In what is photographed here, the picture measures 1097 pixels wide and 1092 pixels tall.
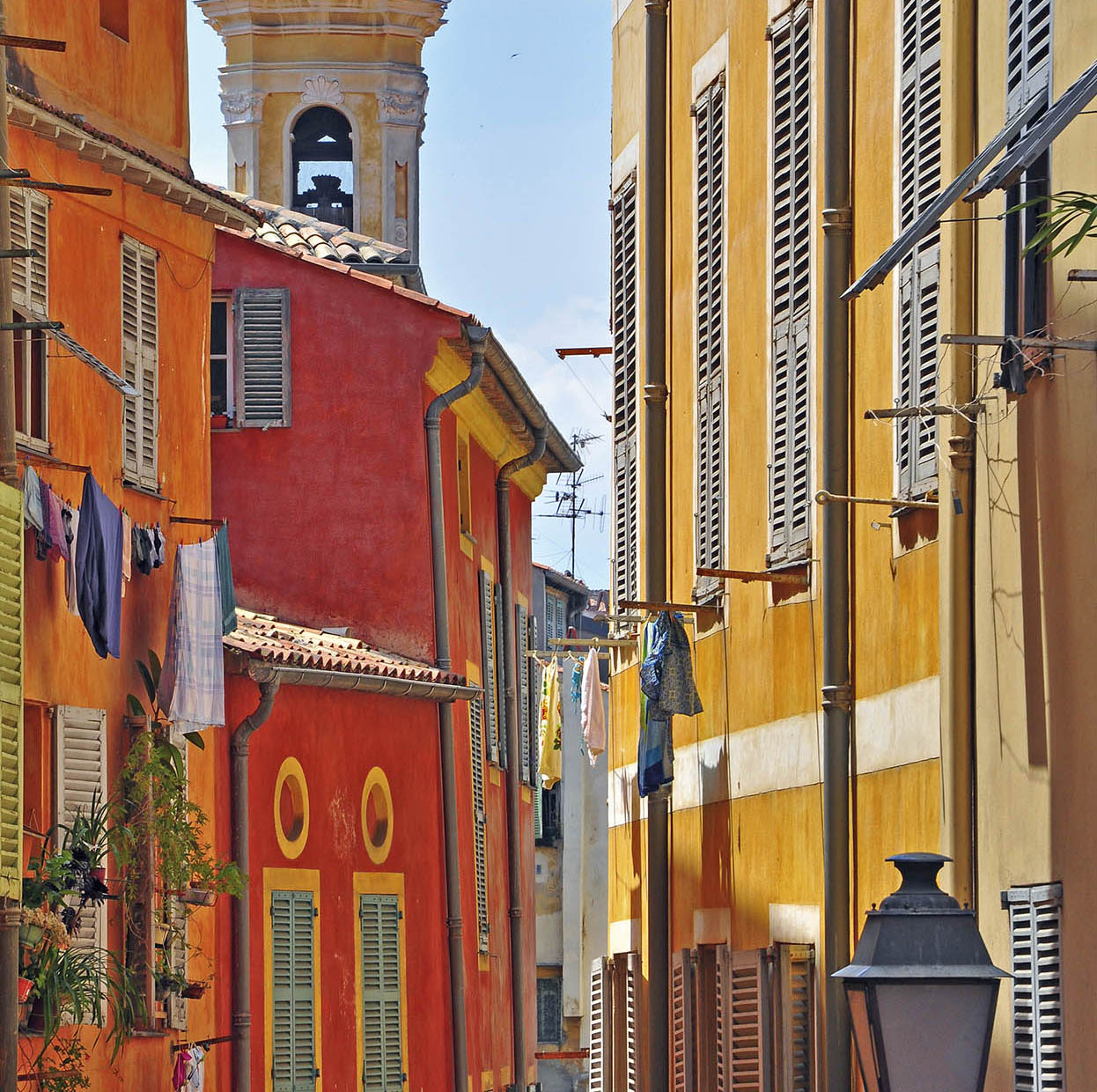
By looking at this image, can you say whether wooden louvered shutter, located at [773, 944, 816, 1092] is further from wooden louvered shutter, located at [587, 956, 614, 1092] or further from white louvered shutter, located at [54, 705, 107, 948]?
wooden louvered shutter, located at [587, 956, 614, 1092]

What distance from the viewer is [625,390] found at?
56.9ft

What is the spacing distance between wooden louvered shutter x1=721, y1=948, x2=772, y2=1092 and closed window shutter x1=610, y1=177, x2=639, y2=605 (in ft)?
13.2

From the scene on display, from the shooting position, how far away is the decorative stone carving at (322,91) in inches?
1415

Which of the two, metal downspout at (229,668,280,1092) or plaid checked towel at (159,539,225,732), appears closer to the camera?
plaid checked towel at (159,539,225,732)

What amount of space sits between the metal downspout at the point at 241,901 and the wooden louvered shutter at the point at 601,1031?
8.12ft

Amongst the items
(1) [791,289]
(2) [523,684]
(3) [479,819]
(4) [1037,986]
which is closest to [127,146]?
(1) [791,289]

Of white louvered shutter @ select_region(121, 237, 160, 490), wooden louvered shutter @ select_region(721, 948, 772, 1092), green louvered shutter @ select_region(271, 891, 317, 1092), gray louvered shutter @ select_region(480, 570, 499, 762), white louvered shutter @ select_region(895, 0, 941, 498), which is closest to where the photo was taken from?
white louvered shutter @ select_region(895, 0, 941, 498)

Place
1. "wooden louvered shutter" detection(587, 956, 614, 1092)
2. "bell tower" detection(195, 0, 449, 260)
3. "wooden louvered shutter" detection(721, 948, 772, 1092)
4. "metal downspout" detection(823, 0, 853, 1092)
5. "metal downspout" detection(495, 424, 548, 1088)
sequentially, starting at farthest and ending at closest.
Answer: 1. "bell tower" detection(195, 0, 449, 260)
2. "metal downspout" detection(495, 424, 548, 1088)
3. "wooden louvered shutter" detection(587, 956, 614, 1092)
4. "wooden louvered shutter" detection(721, 948, 772, 1092)
5. "metal downspout" detection(823, 0, 853, 1092)

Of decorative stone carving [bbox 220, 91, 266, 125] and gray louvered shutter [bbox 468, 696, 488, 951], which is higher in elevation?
decorative stone carving [bbox 220, 91, 266, 125]

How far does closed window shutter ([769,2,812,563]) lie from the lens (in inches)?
495

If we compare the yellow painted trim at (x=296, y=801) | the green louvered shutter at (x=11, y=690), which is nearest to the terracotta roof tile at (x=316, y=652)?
the yellow painted trim at (x=296, y=801)

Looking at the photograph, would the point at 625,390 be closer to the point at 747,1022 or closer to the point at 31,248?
the point at 31,248

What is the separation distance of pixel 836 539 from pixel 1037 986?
3.35 m

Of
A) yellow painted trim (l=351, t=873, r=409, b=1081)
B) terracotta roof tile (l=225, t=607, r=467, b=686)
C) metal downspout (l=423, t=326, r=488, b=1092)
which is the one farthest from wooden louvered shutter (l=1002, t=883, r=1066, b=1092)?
metal downspout (l=423, t=326, r=488, b=1092)
